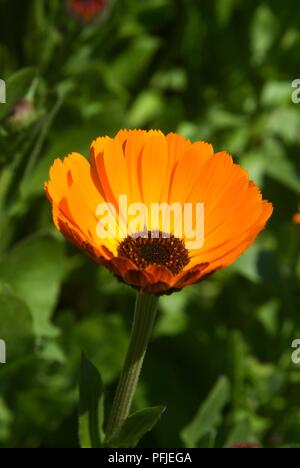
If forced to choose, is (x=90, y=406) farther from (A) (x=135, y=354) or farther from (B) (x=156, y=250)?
(B) (x=156, y=250)

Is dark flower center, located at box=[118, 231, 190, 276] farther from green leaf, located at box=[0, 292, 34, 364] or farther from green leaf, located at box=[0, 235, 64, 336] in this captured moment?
green leaf, located at box=[0, 235, 64, 336]

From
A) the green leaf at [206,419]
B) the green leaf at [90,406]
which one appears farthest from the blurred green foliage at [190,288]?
the green leaf at [90,406]

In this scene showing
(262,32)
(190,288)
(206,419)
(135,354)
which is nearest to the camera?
(135,354)

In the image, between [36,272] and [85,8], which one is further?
[85,8]

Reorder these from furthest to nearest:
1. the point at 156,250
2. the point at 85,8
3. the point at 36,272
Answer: the point at 85,8 < the point at 36,272 < the point at 156,250

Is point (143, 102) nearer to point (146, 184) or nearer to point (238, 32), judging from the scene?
point (238, 32)

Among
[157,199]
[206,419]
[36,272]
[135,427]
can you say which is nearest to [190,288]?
[36,272]

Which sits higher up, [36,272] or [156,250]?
[156,250]
